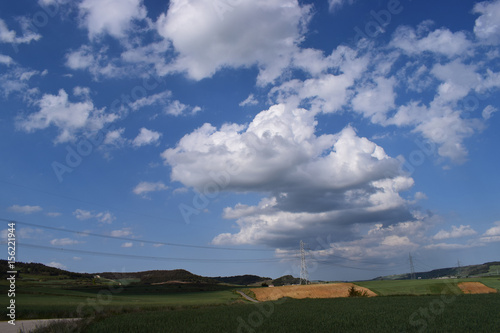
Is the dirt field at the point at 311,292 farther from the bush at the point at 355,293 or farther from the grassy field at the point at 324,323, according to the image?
the grassy field at the point at 324,323

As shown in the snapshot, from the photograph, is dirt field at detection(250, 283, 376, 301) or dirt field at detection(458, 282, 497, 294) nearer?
dirt field at detection(458, 282, 497, 294)

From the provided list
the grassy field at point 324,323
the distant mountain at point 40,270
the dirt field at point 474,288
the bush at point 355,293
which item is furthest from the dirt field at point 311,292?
the distant mountain at point 40,270

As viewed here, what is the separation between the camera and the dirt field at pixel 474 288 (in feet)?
281

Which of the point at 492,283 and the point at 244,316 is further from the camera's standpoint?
the point at 492,283

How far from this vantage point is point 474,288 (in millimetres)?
87312

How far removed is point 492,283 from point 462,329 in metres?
85.3

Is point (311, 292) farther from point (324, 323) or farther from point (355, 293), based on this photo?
point (324, 323)

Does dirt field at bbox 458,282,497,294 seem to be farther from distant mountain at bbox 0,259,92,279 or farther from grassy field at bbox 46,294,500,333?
distant mountain at bbox 0,259,92,279

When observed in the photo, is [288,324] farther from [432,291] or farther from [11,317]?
[432,291]

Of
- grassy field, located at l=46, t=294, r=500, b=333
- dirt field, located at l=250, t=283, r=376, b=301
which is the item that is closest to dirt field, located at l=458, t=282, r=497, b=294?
dirt field, located at l=250, t=283, r=376, b=301

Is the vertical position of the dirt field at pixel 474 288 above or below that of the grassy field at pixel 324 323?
below

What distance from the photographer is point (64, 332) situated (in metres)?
27.7

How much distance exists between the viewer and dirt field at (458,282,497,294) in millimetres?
85738

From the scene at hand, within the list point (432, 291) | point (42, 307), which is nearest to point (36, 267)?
point (42, 307)
